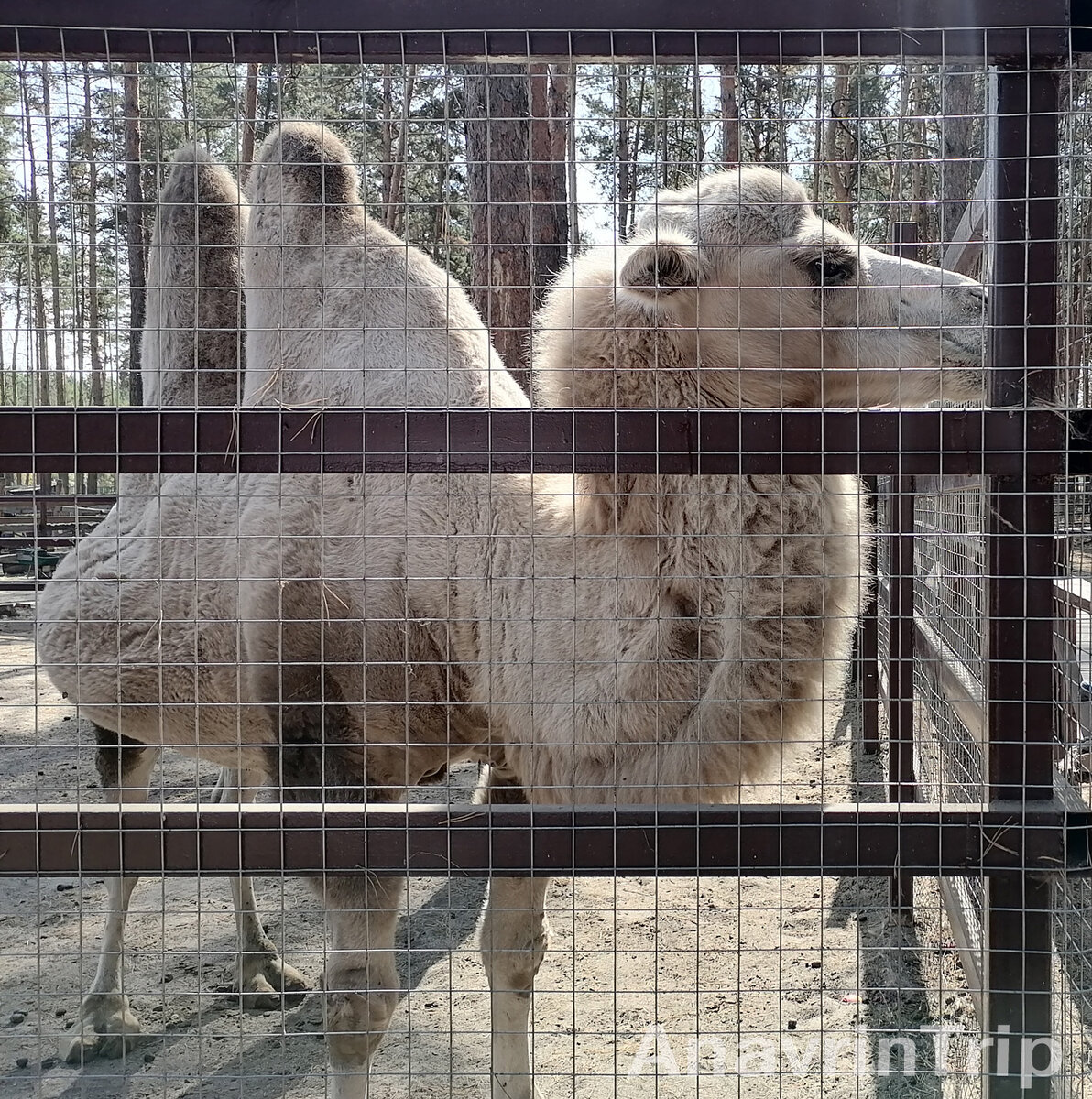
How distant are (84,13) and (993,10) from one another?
186 centimetres

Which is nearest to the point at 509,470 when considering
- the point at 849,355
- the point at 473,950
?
the point at 849,355

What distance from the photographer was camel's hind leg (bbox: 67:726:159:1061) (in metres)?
4.02

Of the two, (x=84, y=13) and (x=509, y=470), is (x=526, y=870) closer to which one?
(x=509, y=470)

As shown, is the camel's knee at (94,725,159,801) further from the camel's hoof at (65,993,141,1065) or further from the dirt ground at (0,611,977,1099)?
the camel's hoof at (65,993,141,1065)

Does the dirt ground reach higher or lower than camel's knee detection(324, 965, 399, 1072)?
lower

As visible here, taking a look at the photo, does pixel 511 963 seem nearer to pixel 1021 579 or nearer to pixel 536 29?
pixel 1021 579

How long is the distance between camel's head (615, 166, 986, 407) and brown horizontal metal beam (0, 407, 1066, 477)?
59cm

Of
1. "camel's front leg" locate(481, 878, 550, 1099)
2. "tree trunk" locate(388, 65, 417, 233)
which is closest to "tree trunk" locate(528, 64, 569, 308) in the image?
"tree trunk" locate(388, 65, 417, 233)

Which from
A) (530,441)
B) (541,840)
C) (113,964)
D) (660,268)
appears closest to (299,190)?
(660,268)

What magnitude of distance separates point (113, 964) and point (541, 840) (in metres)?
2.77

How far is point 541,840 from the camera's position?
90.3 inches

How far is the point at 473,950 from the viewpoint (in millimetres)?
4707

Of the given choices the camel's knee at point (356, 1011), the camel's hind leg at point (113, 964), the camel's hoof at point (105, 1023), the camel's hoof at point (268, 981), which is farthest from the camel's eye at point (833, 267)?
the camel's hoof at point (105, 1023)

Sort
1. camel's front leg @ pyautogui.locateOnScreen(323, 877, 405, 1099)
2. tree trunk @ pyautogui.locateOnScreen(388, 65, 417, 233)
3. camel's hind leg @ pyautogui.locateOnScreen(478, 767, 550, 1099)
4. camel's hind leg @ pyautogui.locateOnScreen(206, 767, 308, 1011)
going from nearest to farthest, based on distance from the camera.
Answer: tree trunk @ pyautogui.locateOnScreen(388, 65, 417, 233)
camel's front leg @ pyautogui.locateOnScreen(323, 877, 405, 1099)
camel's hind leg @ pyautogui.locateOnScreen(478, 767, 550, 1099)
camel's hind leg @ pyautogui.locateOnScreen(206, 767, 308, 1011)
